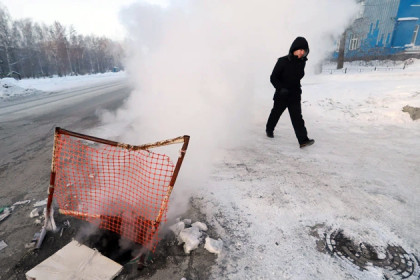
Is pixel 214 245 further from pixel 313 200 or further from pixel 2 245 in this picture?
pixel 2 245

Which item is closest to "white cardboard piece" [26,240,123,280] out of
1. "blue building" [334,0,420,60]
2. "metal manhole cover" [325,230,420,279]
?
"metal manhole cover" [325,230,420,279]

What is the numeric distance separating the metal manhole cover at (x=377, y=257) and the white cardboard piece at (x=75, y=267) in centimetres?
199

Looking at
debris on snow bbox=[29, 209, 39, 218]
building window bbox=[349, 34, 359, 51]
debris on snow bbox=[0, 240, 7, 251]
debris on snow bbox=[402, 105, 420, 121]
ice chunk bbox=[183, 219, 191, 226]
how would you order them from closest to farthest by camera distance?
debris on snow bbox=[0, 240, 7, 251]
ice chunk bbox=[183, 219, 191, 226]
debris on snow bbox=[29, 209, 39, 218]
debris on snow bbox=[402, 105, 420, 121]
building window bbox=[349, 34, 359, 51]

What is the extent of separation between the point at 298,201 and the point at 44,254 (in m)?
2.76

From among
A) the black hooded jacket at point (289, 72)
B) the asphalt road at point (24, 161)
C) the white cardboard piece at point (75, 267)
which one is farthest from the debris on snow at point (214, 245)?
the black hooded jacket at point (289, 72)

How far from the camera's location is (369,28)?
92.5 ft

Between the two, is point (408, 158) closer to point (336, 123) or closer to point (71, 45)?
point (336, 123)

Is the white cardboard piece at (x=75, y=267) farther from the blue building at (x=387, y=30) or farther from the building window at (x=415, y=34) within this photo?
the building window at (x=415, y=34)

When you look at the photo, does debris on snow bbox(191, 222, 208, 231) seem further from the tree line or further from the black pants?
the tree line

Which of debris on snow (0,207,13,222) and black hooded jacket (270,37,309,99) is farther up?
black hooded jacket (270,37,309,99)

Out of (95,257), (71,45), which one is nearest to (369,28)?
(95,257)

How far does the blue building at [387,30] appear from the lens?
2547cm

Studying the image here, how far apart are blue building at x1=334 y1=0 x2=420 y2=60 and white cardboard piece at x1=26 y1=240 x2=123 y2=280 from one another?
29.2 meters

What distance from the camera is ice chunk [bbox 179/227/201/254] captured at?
2.26m
